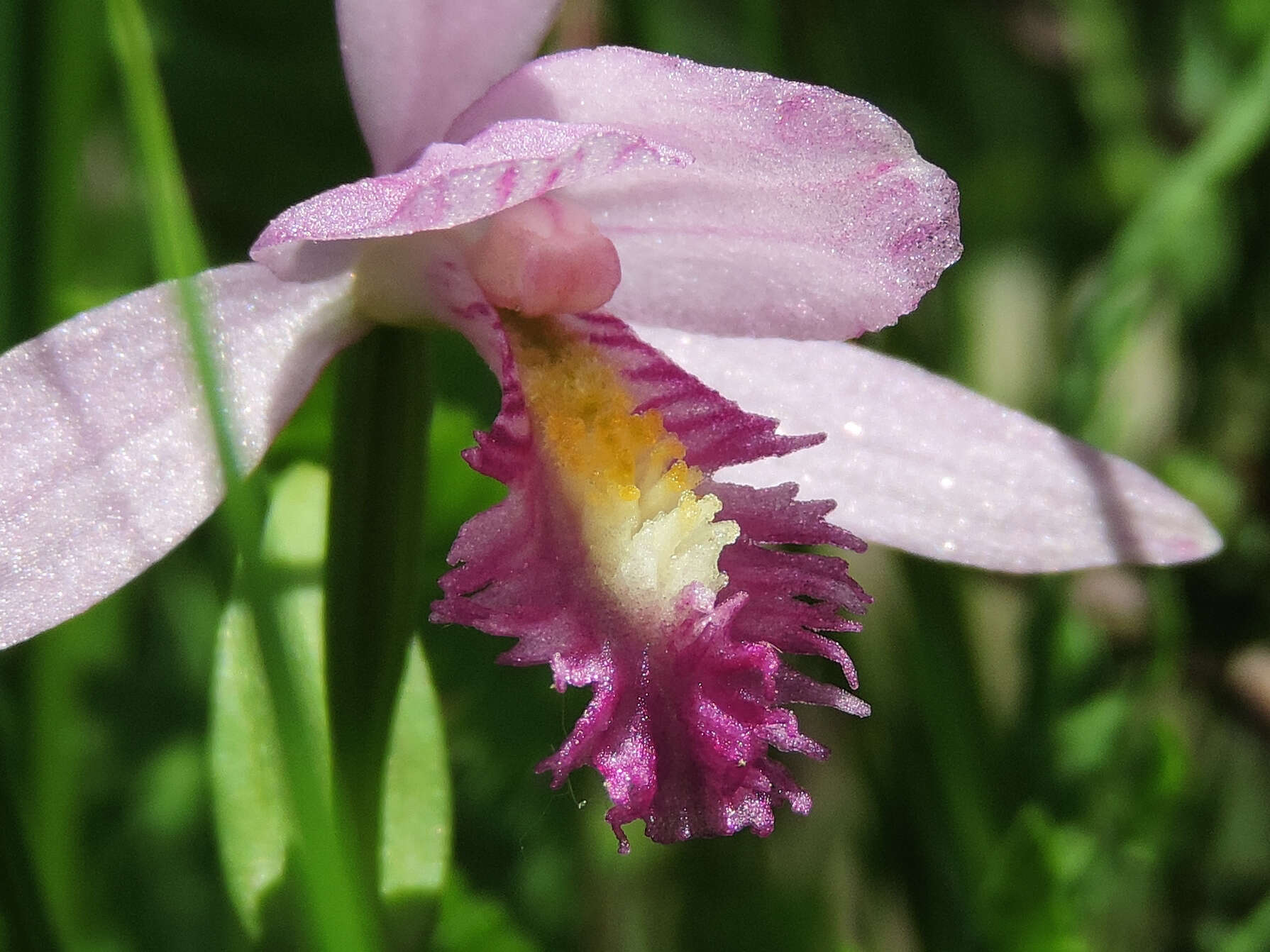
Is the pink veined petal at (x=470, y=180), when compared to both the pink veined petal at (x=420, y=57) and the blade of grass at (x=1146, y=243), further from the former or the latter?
the blade of grass at (x=1146, y=243)

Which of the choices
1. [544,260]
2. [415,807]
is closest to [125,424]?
[544,260]

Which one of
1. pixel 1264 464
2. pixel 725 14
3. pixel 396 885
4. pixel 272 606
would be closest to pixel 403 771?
pixel 396 885

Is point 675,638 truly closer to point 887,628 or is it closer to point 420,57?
point 420,57

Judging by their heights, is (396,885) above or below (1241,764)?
above

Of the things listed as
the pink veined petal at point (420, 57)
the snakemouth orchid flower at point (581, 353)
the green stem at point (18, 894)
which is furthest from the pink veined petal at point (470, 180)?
the green stem at point (18, 894)

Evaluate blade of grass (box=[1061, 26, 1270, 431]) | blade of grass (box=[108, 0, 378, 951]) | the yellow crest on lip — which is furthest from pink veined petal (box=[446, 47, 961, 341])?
blade of grass (box=[1061, 26, 1270, 431])

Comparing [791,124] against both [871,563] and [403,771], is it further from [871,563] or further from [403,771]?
[871,563]

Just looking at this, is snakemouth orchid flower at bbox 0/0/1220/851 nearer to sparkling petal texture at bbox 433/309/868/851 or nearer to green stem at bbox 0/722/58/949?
sparkling petal texture at bbox 433/309/868/851
